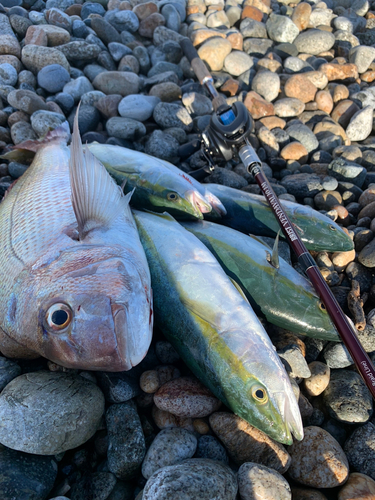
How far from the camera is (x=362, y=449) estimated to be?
234 cm

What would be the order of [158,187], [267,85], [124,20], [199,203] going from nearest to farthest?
1. [199,203]
2. [158,187]
3. [267,85]
4. [124,20]

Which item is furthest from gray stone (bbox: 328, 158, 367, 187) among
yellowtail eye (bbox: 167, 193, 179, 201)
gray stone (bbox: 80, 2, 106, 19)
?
gray stone (bbox: 80, 2, 106, 19)

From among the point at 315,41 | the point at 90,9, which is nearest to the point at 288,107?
the point at 315,41

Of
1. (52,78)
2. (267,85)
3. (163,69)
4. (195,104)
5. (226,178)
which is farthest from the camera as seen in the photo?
(163,69)

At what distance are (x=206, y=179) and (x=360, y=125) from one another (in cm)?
278

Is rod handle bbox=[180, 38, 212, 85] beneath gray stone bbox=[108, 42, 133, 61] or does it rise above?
above

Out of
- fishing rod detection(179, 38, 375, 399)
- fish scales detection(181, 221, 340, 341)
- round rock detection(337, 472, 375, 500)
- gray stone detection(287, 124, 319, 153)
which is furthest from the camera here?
gray stone detection(287, 124, 319, 153)

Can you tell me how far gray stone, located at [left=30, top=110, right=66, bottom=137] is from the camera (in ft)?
14.6

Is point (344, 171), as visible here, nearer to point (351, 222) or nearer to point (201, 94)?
point (351, 222)

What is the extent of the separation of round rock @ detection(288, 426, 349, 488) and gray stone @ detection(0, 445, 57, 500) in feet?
4.94

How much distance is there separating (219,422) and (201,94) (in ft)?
15.7

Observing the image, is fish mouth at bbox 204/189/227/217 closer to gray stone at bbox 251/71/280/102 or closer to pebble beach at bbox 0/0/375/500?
pebble beach at bbox 0/0/375/500

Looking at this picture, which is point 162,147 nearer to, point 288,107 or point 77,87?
point 77,87

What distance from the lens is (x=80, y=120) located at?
4.92m
